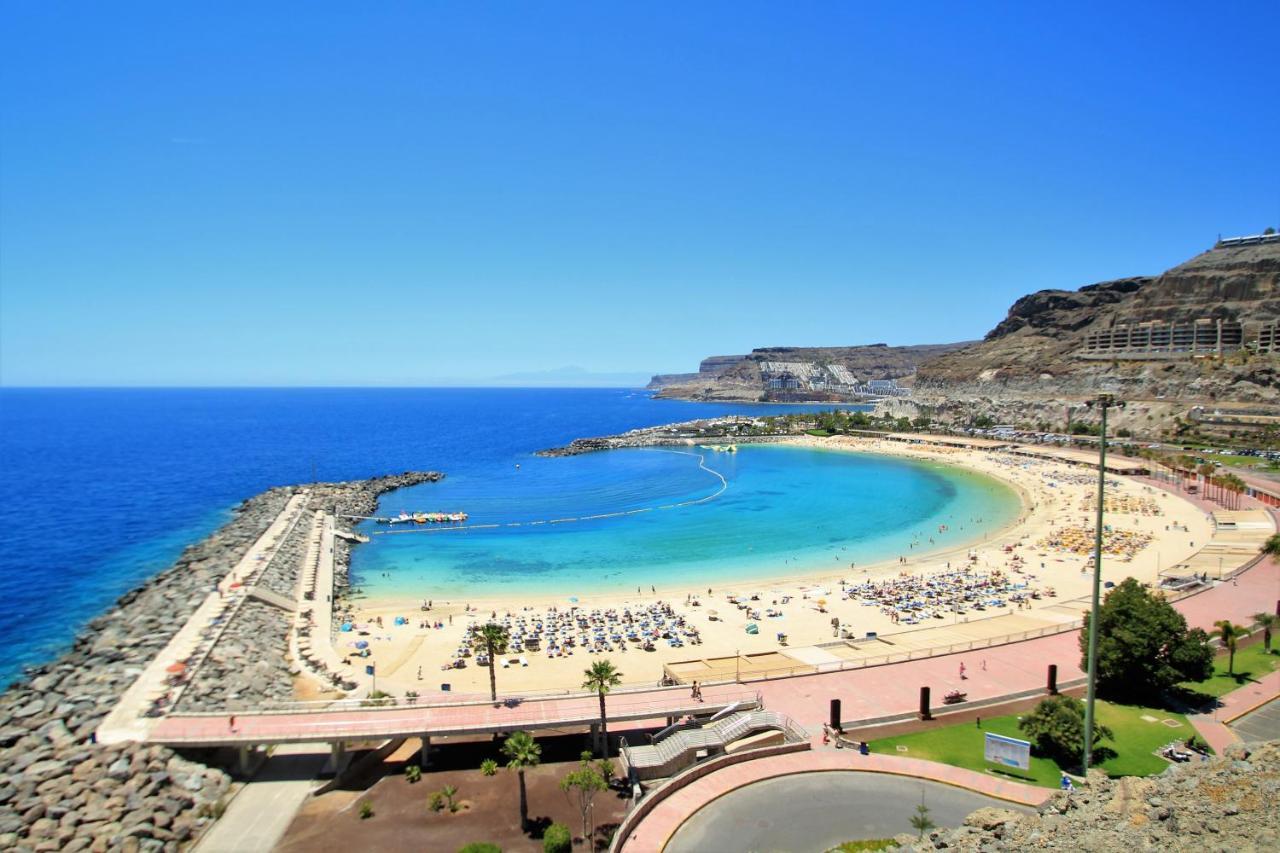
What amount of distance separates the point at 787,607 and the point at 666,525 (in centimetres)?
2812

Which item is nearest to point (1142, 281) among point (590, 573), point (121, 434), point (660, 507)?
point (660, 507)

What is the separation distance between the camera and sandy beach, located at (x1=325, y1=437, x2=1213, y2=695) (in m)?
34.6

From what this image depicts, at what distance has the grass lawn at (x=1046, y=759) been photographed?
21438 mm

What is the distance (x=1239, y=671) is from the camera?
28938 millimetres

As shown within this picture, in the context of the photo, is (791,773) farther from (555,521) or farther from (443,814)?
(555,521)

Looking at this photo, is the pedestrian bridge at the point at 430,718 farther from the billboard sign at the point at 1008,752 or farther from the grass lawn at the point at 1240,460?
the grass lawn at the point at 1240,460

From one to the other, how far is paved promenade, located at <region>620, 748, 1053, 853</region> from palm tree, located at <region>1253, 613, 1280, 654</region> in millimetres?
20038

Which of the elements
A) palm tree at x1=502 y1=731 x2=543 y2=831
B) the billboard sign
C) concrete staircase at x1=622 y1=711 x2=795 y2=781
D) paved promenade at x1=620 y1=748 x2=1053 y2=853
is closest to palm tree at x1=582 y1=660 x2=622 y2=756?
concrete staircase at x1=622 y1=711 x2=795 y2=781

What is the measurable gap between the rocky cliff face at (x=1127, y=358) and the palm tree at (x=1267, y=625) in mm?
80663

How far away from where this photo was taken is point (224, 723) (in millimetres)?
24922

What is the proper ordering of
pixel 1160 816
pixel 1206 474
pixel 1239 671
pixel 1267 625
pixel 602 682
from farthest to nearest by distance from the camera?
pixel 1206 474
pixel 1267 625
pixel 1239 671
pixel 602 682
pixel 1160 816

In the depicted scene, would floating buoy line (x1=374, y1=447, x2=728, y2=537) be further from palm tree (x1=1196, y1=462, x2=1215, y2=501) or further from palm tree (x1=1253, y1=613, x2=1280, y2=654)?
palm tree (x1=1253, y1=613, x2=1280, y2=654)

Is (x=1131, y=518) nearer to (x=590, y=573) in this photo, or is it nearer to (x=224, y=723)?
(x=590, y=573)

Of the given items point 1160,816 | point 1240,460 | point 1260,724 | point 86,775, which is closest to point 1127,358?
point 1240,460
